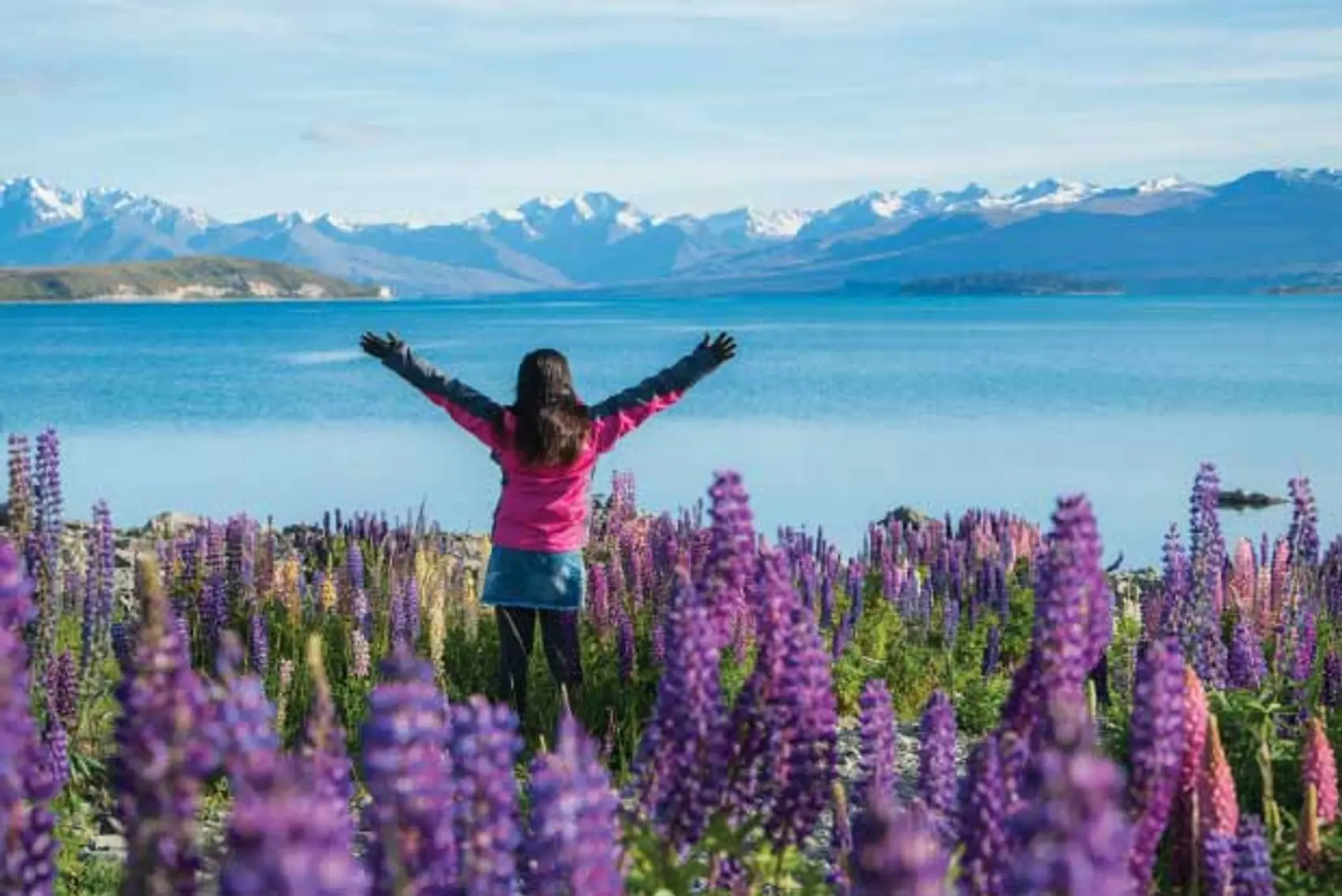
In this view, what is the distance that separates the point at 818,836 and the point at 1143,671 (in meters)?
4.74

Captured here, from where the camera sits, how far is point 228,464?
43.9 m

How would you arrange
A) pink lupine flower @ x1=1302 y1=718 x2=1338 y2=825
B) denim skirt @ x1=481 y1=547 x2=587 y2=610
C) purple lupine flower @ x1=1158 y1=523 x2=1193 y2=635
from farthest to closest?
denim skirt @ x1=481 y1=547 x2=587 y2=610, purple lupine flower @ x1=1158 y1=523 x2=1193 y2=635, pink lupine flower @ x1=1302 y1=718 x2=1338 y2=825

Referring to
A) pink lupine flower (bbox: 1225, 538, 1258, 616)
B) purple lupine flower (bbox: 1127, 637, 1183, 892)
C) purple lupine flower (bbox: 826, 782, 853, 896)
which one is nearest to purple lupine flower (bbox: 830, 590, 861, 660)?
pink lupine flower (bbox: 1225, 538, 1258, 616)

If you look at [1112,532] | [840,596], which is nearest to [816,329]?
[1112,532]

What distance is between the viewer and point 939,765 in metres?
4.36

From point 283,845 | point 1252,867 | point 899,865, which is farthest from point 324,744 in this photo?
point 1252,867

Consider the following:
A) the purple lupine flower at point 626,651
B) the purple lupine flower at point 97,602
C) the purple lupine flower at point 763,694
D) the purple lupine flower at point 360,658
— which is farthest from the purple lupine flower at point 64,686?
the purple lupine flower at point 763,694

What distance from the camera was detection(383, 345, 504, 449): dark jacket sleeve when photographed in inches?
373

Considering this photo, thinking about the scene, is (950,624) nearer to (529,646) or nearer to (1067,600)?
(529,646)

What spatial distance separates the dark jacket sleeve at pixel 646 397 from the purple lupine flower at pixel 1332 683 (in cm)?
354

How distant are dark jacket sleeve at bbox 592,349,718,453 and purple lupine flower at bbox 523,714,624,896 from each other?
6581 mm

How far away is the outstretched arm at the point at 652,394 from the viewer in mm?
9469

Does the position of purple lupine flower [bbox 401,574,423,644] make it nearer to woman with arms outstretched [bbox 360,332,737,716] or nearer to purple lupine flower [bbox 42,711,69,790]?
woman with arms outstretched [bbox 360,332,737,716]

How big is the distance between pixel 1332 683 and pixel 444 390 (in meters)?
4.85
